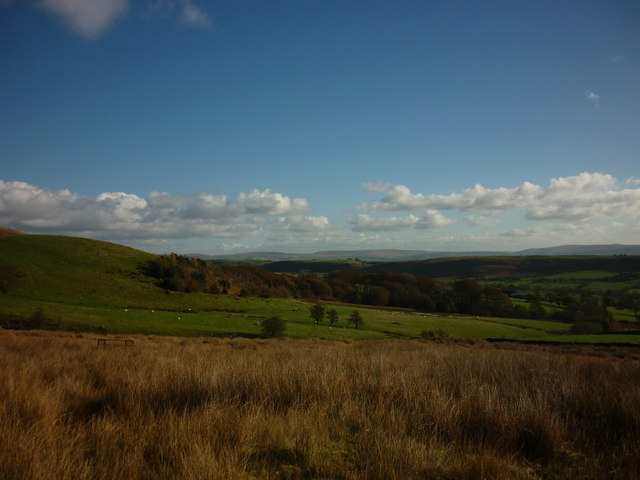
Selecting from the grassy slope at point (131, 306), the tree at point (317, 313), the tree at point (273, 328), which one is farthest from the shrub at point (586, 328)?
the tree at point (273, 328)

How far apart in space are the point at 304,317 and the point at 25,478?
6070cm

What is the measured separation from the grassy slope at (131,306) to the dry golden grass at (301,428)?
4041cm

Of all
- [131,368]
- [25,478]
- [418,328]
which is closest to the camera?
[25,478]

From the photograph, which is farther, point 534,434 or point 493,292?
point 493,292

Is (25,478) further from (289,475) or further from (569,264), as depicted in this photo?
(569,264)

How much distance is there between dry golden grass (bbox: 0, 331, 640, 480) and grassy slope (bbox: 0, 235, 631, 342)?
4041cm

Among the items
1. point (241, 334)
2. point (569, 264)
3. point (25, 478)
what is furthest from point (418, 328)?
point (569, 264)

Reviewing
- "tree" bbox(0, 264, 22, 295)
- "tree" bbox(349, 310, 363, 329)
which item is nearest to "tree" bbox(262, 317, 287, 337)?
"tree" bbox(349, 310, 363, 329)

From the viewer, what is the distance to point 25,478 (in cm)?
299

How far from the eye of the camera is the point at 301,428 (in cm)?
412

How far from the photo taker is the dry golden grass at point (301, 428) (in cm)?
336

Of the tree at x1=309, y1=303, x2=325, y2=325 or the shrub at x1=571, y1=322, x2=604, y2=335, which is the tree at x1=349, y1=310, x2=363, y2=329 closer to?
the tree at x1=309, y1=303, x2=325, y2=325

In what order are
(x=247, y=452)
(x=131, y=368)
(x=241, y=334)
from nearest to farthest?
(x=247, y=452)
(x=131, y=368)
(x=241, y=334)

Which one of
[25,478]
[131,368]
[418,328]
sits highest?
[25,478]
